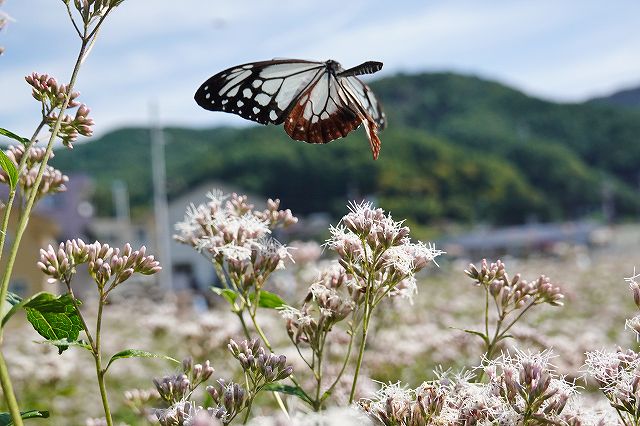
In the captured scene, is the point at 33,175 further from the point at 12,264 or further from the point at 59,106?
the point at 12,264

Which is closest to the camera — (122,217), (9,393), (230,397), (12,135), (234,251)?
(9,393)

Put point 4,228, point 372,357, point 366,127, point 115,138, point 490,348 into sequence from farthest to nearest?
point 115,138 → point 372,357 → point 366,127 → point 490,348 → point 4,228

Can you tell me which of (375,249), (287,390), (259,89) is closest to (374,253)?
(375,249)

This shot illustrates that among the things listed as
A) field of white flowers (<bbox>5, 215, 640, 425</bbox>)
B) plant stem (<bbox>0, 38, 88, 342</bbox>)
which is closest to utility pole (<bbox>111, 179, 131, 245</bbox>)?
field of white flowers (<bbox>5, 215, 640, 425</bbox>)

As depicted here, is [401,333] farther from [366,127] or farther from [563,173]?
[563,173]

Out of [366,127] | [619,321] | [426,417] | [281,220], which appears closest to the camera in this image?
[426,417]

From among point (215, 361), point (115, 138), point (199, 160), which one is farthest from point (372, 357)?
point (115, 138)

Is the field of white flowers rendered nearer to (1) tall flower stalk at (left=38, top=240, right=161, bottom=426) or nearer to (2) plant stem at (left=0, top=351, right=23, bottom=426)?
(1) tall flower stalk at (left=38, top=240, right=161, bottom=426)
